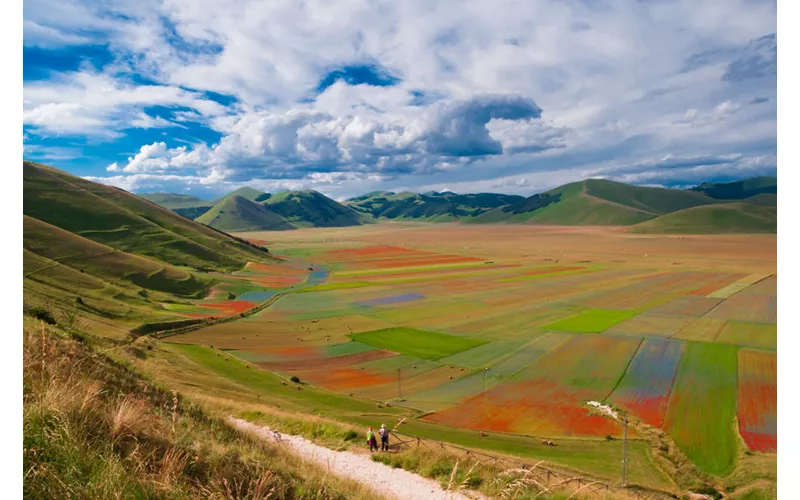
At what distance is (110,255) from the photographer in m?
95.8

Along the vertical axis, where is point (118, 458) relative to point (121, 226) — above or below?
below

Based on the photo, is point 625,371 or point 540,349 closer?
point 625,371

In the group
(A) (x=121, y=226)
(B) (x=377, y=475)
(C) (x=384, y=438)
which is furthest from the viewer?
(A) (x=121, y=226)

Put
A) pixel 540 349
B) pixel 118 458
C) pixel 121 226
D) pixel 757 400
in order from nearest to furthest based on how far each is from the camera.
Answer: pixel 118 458
pixel 757 400
pixel 540 349
pixel 121 226

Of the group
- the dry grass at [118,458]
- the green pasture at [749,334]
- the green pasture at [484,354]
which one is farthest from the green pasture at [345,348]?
the green pasture at [749,334]

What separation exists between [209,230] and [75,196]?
4710 centimetres

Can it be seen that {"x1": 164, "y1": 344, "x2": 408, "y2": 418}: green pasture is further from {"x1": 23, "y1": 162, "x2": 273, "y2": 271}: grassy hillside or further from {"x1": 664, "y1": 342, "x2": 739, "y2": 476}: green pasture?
{"x1": 23, "y1": 162, "x2": 273, "y2": 271}: grassy hillside

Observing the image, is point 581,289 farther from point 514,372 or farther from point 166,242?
point 166,242

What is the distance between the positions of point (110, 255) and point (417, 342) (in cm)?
8171

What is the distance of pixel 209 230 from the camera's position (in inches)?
6924

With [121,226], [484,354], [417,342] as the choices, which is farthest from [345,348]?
[121,226]

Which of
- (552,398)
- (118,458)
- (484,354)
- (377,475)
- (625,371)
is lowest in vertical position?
(552,398)

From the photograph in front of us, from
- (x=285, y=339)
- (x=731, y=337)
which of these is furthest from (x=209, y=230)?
(x=731, y=337)

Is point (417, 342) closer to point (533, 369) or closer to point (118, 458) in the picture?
point (533, 369)
